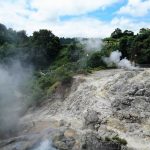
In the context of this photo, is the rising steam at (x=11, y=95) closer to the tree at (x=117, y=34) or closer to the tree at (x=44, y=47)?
the tree at (x=44, y=47)

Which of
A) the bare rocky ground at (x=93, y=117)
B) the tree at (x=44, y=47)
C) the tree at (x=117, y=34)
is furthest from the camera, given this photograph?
the tree at (x=117, y=34)

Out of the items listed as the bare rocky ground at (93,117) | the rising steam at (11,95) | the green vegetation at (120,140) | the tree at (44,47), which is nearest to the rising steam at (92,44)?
the tree at (44,47)

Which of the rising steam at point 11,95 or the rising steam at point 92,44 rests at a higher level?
the rising steam at point 92,44

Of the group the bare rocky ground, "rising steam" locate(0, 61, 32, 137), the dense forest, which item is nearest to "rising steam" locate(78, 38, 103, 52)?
the dense forest

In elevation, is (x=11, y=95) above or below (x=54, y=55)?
below

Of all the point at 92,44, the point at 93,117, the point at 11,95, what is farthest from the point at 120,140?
the point at 92,44

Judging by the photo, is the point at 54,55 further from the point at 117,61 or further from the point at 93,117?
the point at 93,117

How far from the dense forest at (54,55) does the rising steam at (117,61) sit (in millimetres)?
740

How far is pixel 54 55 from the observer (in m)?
66.6

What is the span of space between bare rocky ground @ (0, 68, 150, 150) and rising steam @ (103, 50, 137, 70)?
588 centimetres

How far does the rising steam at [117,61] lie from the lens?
51.9 m

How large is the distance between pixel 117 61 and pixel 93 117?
18.1 meters

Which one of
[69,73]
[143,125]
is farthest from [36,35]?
[143,125]

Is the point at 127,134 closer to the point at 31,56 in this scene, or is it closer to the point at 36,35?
the point at 31,56
